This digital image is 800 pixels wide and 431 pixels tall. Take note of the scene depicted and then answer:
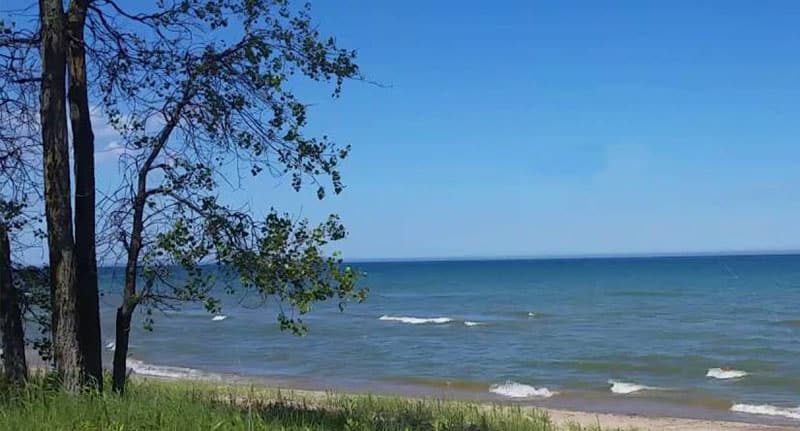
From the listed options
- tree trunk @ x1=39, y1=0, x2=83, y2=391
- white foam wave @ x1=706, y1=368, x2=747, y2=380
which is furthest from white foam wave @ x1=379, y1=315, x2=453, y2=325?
tree trunk @ x1=39, y1=0, x2=83, y2=391

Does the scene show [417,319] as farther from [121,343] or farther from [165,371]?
[121,343]

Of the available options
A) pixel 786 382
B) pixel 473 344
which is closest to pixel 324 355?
pixel 473 344

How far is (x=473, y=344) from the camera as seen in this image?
33156 mm

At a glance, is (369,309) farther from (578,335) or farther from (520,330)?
(578,335)

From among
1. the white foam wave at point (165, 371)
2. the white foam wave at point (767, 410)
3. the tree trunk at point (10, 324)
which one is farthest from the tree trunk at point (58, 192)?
the white foam wave at point (165, 371)

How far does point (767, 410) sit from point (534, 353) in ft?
35.9

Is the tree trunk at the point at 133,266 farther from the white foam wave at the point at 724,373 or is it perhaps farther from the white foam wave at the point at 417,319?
the white foam wave at the point at 417,319

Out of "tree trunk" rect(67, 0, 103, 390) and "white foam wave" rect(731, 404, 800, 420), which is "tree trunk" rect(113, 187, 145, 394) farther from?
"white foam wave" rect(731, 404, 800, 420)

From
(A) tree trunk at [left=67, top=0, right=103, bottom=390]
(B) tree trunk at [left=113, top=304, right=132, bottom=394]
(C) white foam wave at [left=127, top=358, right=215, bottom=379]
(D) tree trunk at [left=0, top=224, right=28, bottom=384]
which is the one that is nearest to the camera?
(A) tree trunk at [left=67, top=0, right=103, bottom=390]

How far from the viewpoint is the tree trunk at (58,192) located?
759cm

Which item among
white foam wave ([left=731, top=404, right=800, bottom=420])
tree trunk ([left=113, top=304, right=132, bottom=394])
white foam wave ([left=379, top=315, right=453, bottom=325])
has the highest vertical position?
tree trunk ([left=113, top=304, right=132, bottom=394])

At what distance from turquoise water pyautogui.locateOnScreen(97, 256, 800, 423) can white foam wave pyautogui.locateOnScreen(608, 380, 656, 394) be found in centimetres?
5

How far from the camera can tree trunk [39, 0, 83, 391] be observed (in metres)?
7.59

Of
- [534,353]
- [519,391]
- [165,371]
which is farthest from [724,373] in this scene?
[165,371]
